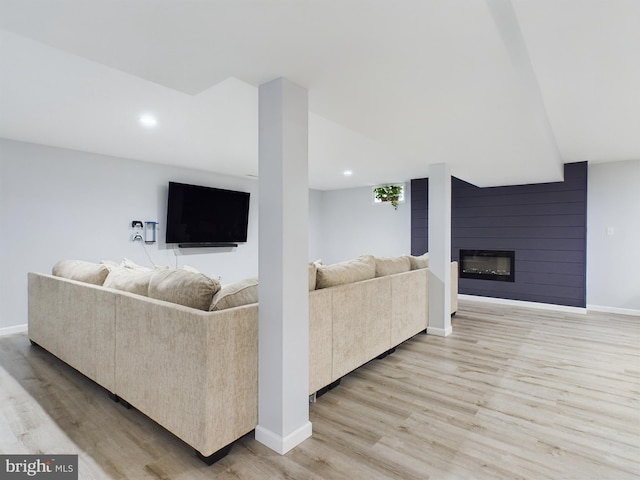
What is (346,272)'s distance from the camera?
2.77 metres

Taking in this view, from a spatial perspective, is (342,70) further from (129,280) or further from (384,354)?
(384,354)

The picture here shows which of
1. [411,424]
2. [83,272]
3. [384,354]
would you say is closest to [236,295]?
[411,424]

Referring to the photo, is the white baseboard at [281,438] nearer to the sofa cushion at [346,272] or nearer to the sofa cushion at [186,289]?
the sofa cushion at [186,289]

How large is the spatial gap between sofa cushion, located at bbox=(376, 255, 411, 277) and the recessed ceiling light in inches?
101

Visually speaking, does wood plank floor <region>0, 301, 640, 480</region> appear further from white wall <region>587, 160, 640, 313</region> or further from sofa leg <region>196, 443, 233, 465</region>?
white wall <region>587, 160, 640, 313</region>

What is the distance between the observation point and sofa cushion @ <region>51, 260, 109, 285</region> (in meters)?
2.69

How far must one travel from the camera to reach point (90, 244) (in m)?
4.56

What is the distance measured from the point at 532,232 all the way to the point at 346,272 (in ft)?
14.3

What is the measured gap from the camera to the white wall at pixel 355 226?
7.26m

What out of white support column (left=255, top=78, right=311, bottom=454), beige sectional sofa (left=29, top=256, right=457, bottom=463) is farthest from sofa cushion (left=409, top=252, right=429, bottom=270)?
white support column (left=255, top=78, right=311, bottom=454)

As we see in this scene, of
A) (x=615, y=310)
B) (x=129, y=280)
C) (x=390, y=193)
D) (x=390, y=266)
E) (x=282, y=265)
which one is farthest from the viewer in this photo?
(x=390, y=193)

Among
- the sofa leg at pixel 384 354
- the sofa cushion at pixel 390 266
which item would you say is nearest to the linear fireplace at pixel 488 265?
the sofa cushion at pixel 390 266

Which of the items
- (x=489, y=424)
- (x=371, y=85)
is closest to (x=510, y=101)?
(x=371, y=85)

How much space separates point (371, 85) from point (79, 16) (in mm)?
1369
